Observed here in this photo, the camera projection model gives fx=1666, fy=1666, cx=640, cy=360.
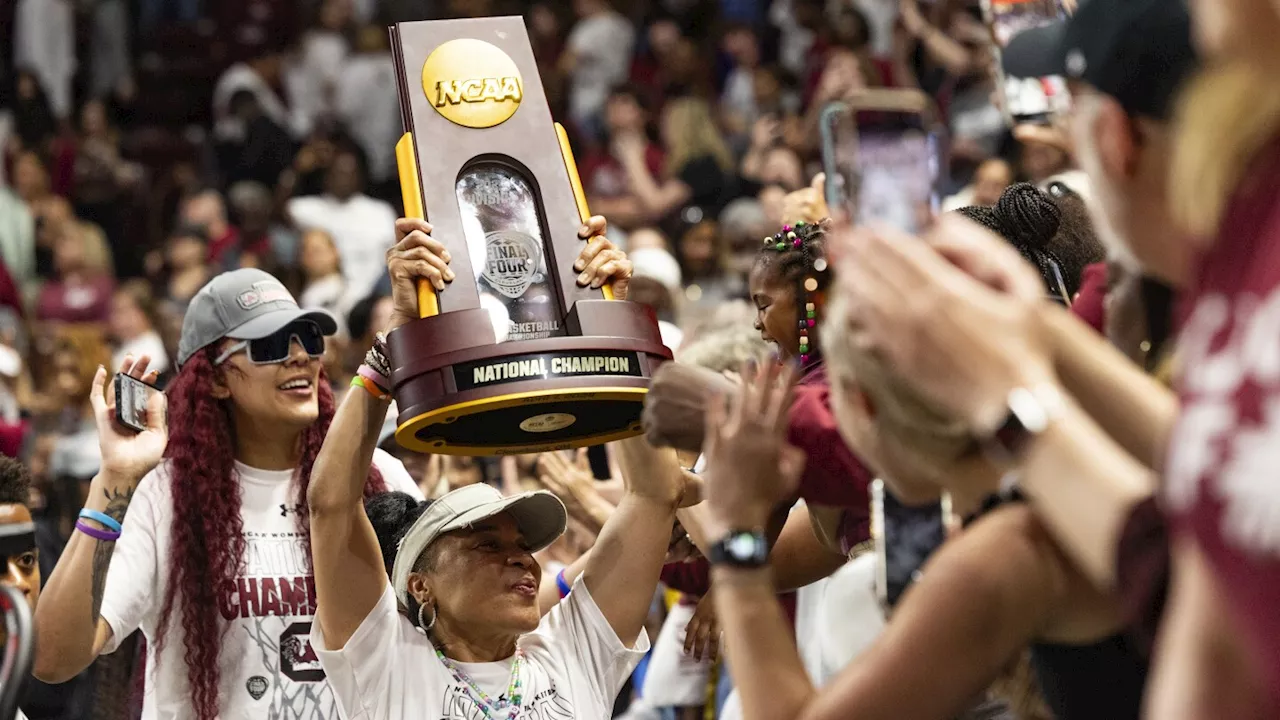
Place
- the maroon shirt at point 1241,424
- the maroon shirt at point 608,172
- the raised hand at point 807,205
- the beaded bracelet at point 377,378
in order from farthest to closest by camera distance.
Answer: the maroon shirt at point 608,172, the raised hand at point 807,205, the beaded bracelet at point 377,378, the maroon shirt at point 1241,424

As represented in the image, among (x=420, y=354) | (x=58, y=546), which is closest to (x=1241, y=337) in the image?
(x=420, y=354)

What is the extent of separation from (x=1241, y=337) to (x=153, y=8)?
11.9 metres

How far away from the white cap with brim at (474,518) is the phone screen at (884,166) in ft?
5.47

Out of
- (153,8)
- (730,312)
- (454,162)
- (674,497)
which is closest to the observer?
(454,162)

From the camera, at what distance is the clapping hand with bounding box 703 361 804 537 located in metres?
1.87

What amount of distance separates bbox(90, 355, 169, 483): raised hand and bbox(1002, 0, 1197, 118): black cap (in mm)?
2440

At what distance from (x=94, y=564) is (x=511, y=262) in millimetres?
1138

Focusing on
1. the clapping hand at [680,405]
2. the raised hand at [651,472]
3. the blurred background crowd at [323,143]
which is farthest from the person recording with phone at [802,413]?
the blurred background crowd at [323,143]

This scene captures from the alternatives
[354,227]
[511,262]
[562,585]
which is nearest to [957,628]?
[511,262]

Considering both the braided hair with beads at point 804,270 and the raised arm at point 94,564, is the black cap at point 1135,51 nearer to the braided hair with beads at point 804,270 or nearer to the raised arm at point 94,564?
the braided hair with beads at point 804,270

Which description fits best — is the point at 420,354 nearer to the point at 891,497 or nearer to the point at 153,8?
the point at 891,497

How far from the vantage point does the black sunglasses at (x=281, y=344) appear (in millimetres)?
3756

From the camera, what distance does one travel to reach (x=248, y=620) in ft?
11.5

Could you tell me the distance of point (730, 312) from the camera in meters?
5.20
